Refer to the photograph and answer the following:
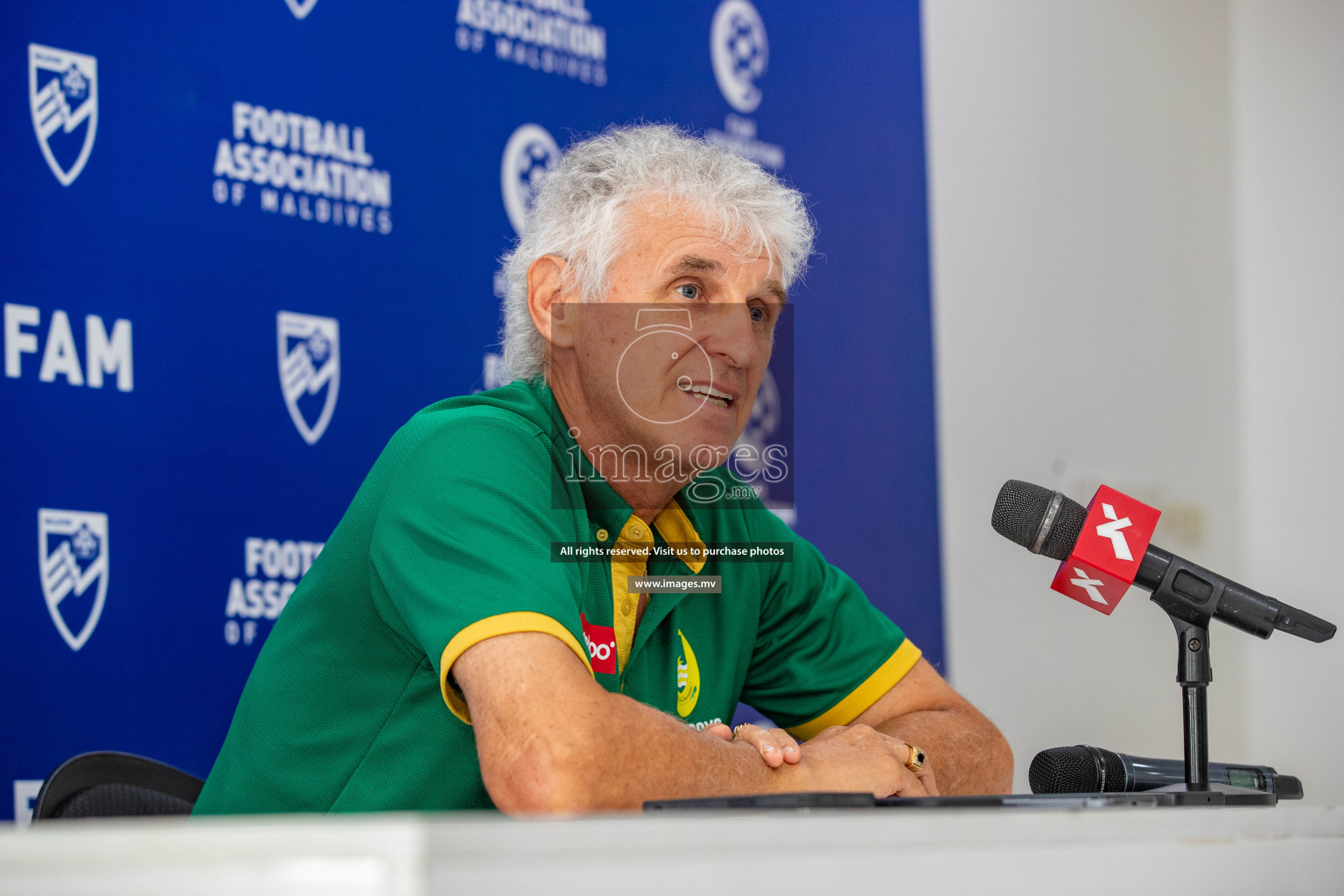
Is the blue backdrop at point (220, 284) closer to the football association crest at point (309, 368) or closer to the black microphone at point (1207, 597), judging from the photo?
the football association crest at point (309, 368)

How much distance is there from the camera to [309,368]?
1.79m

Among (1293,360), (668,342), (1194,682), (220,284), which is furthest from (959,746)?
(1293,360)

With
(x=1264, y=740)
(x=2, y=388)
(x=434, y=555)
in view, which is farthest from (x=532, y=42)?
(x=1264, y=740)

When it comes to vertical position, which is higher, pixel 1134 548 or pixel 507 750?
pixel 1134 548

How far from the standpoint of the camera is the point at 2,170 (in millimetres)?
1553

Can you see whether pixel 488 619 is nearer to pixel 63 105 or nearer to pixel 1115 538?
pixel 1115 538

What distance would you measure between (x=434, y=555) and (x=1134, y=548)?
616 millimetres

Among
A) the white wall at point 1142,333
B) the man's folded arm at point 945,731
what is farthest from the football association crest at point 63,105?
the white wall at point 1142,333

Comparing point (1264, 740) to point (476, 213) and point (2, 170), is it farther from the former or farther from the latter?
point (2, 170)

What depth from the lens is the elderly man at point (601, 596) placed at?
914mm

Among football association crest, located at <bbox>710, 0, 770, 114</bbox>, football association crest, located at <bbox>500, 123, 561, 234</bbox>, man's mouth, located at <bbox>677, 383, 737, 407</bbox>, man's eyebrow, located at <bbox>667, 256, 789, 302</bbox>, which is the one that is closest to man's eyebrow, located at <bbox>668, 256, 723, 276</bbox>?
man's eyebrow, located at <bbox>667, 256, 789, 302</bbox>

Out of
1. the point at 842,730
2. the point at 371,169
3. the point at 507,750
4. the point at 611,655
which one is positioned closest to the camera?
the point at 507,750

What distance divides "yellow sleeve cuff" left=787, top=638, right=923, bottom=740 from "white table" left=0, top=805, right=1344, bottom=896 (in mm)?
748

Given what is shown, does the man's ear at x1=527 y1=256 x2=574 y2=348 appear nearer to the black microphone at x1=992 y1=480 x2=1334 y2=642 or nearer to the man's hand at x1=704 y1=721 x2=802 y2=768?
the man's hand at x1=704 y1=721 x2=802 y2=768
